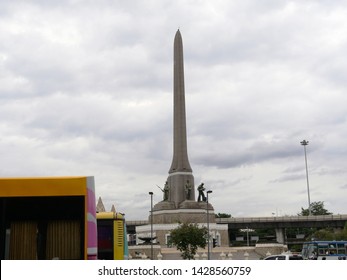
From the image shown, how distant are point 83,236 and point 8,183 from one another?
5.42 feet

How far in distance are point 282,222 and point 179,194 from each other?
98.6 ft

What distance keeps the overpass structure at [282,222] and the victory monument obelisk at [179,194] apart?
17450mm

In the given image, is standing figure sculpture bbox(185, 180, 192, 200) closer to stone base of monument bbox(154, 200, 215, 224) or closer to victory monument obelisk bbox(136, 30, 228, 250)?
victory monument obelisk bbox(136, 30, 228, 250)

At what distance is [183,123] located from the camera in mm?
69938

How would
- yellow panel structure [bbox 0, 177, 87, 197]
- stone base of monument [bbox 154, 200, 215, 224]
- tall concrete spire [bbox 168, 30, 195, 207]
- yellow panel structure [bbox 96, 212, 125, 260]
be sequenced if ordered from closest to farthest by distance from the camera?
yellow panel structure [bbox 0, 177, 87, 197] → yellow panel structure [bbox 96, 212, 125, 260] → stone base of monument [bbox 154, 200, 215, 224] → tall concrete spire [bbox 168, 30, 195, 207]

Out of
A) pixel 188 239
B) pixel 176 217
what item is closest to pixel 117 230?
pixel 188 239

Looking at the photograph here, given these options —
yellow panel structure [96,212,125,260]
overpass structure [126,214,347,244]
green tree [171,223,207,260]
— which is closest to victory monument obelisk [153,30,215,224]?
green tree [171,223,207,260]

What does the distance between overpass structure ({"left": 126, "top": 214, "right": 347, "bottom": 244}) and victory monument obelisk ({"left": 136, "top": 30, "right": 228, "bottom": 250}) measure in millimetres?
17450

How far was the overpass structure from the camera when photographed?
88.5 m

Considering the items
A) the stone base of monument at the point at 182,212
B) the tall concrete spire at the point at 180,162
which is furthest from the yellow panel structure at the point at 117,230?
the tall concrete spire at the point at 180,162

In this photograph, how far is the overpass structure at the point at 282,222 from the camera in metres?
88.5
